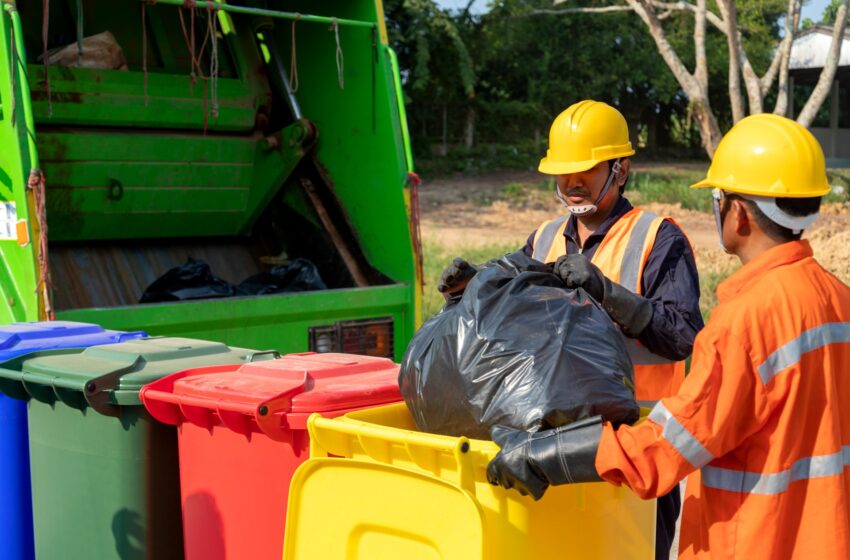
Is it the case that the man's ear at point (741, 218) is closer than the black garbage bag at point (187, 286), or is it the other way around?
the man's ear at point (741, 218)

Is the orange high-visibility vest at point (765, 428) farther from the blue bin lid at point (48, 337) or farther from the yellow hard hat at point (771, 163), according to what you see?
the blue bin lid at point (48, 337)

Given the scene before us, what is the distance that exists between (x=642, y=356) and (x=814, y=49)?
71.2 ft

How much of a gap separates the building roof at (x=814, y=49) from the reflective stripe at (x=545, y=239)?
2047cm

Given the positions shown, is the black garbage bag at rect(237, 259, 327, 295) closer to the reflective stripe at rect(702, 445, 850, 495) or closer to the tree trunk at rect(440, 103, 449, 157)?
the reflective stripe at rect(702, 445, 850, 495)

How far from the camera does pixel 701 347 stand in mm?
1932

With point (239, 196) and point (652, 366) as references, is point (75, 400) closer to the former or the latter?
point (652, 366)

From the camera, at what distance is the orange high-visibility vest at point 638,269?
2768 millimetres

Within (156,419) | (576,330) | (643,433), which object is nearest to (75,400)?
(156,419)

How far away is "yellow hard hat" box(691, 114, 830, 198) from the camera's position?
1.98 metres

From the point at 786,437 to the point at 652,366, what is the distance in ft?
2.89

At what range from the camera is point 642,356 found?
2.77 metres

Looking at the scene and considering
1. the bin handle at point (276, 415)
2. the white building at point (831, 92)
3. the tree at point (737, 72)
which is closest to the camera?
the bin handle at point (276, 415)

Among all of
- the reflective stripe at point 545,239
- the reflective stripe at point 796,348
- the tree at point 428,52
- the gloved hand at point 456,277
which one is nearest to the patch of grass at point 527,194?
the tree at point 428,52

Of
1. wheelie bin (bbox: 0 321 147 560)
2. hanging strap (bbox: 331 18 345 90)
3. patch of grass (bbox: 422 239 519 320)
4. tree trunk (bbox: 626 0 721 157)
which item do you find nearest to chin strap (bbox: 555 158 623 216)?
wheelie bin (bbox: 0 321 147 560)
